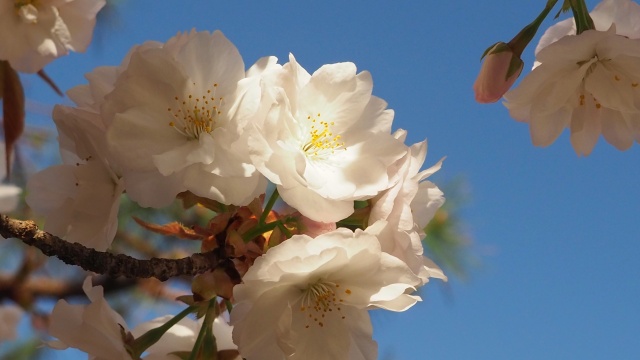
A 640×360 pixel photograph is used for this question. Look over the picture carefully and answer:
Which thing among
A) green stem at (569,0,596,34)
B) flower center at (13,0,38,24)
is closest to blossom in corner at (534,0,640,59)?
green stem at (569,0,596,34)

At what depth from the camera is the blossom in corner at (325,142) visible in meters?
0.72

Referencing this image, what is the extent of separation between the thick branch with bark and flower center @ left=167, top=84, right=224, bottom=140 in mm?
127

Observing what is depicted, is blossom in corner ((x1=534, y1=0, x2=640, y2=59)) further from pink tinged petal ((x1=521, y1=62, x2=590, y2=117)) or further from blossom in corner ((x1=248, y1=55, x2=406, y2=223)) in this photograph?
blossom in corner ((x1=248, y1=55, x2=406, y2=223))

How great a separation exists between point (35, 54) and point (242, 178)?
0.68 m

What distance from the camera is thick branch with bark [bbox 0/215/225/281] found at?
592mm

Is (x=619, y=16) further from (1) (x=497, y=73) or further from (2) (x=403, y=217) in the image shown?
(2) (x=403, y=217)

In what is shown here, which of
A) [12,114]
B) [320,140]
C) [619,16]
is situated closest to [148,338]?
[320,140]

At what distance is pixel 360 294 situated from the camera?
2.45 ft

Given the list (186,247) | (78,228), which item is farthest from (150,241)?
(78,228)

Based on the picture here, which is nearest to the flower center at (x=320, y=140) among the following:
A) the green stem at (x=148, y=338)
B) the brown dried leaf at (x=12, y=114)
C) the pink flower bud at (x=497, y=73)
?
the green stem at (x=148, y=338)

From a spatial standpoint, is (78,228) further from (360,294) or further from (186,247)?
(186,247)

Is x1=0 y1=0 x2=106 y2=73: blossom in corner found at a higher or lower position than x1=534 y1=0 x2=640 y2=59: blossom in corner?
lower

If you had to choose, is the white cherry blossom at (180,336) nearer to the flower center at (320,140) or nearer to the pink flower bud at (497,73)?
the flower center at (320,140)

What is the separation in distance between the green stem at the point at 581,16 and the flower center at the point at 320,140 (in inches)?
16.9
